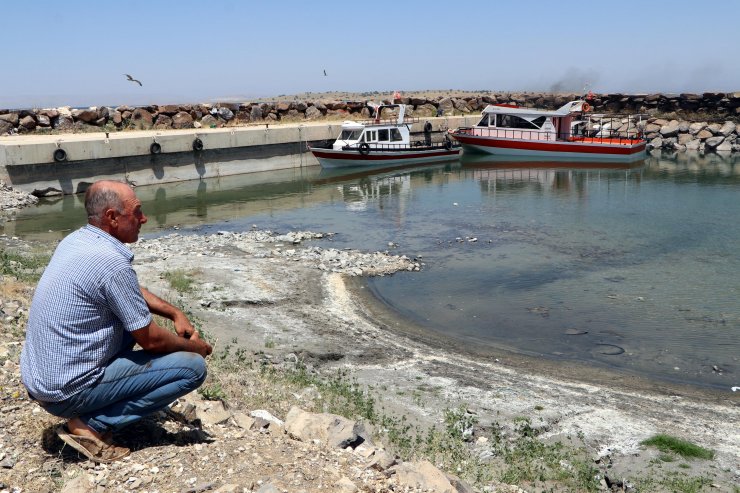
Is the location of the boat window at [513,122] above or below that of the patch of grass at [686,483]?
above

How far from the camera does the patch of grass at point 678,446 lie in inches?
269

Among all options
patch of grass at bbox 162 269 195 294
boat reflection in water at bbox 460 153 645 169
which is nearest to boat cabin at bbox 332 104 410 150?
→ boat reflection in water at bbox 460 153 645 169

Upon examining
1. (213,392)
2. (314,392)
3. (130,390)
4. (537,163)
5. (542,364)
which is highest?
(130,390)

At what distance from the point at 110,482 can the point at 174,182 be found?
2677 cm

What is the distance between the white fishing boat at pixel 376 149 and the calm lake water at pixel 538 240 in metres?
0.86

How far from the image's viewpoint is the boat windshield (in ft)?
111

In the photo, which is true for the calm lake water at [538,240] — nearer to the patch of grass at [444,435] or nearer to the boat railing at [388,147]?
the boat railing at [388,147]

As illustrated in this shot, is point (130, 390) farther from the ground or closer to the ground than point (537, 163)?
farther from the ground

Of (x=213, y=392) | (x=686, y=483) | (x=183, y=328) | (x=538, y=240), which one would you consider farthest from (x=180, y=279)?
(x=538, y=240)

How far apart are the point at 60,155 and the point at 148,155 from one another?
3915 millimetres

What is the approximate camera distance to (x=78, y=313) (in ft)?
14.3

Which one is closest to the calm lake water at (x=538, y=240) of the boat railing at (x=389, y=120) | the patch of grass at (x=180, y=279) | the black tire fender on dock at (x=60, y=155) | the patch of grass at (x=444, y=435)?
the black tire fender on dock at (x=60, y=155)

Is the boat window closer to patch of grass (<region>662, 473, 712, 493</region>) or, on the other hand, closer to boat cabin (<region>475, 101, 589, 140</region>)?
boat cabin (<region>475, 101, 589, 140</region>)

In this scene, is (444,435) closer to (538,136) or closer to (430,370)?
(430,370)
